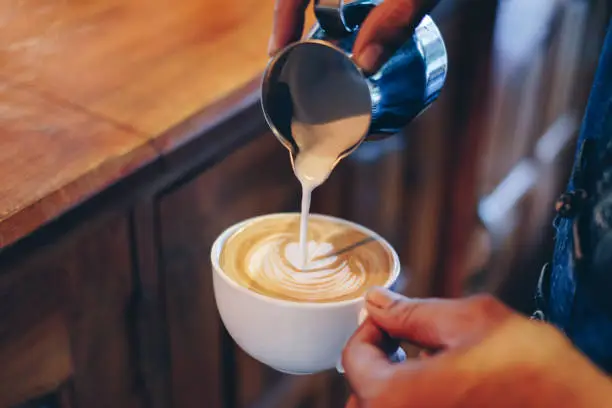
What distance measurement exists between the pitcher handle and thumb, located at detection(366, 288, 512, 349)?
0.83 ft

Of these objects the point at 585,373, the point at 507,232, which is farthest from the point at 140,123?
the point at 507,232

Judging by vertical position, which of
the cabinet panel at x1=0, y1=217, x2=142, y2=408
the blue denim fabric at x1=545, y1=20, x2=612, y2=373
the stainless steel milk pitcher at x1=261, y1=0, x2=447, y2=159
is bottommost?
the cabinet panel at x1=0, y1=217, x2=142, y2=408

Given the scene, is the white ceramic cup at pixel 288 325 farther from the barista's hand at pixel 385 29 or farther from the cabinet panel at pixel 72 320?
the barista's hand at pixel 385 29

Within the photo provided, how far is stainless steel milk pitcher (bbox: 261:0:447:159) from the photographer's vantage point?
713 mm

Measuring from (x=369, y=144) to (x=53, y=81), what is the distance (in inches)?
20.7

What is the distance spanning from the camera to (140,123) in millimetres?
812

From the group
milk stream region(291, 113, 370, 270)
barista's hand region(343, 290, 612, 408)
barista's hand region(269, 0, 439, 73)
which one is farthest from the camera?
milk stream region(291, 113, 370, 270)

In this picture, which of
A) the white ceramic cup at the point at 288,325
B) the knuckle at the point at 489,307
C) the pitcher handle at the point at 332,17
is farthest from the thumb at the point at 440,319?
the pitcher handle at the point at 332,17

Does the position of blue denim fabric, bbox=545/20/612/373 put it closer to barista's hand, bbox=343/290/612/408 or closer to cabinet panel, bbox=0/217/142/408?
barista's hand, bbox=343/290/612/408

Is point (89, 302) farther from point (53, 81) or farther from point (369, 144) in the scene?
point (369, 144)

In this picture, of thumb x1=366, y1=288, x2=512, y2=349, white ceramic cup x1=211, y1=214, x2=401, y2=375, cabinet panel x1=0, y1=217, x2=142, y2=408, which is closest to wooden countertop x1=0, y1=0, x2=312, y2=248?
cabinet panel x1=0, y1=217, x2=142, y2=408

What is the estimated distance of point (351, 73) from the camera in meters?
0.73

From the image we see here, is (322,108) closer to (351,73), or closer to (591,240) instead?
(351,73)

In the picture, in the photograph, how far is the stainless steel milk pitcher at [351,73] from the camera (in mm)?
713
